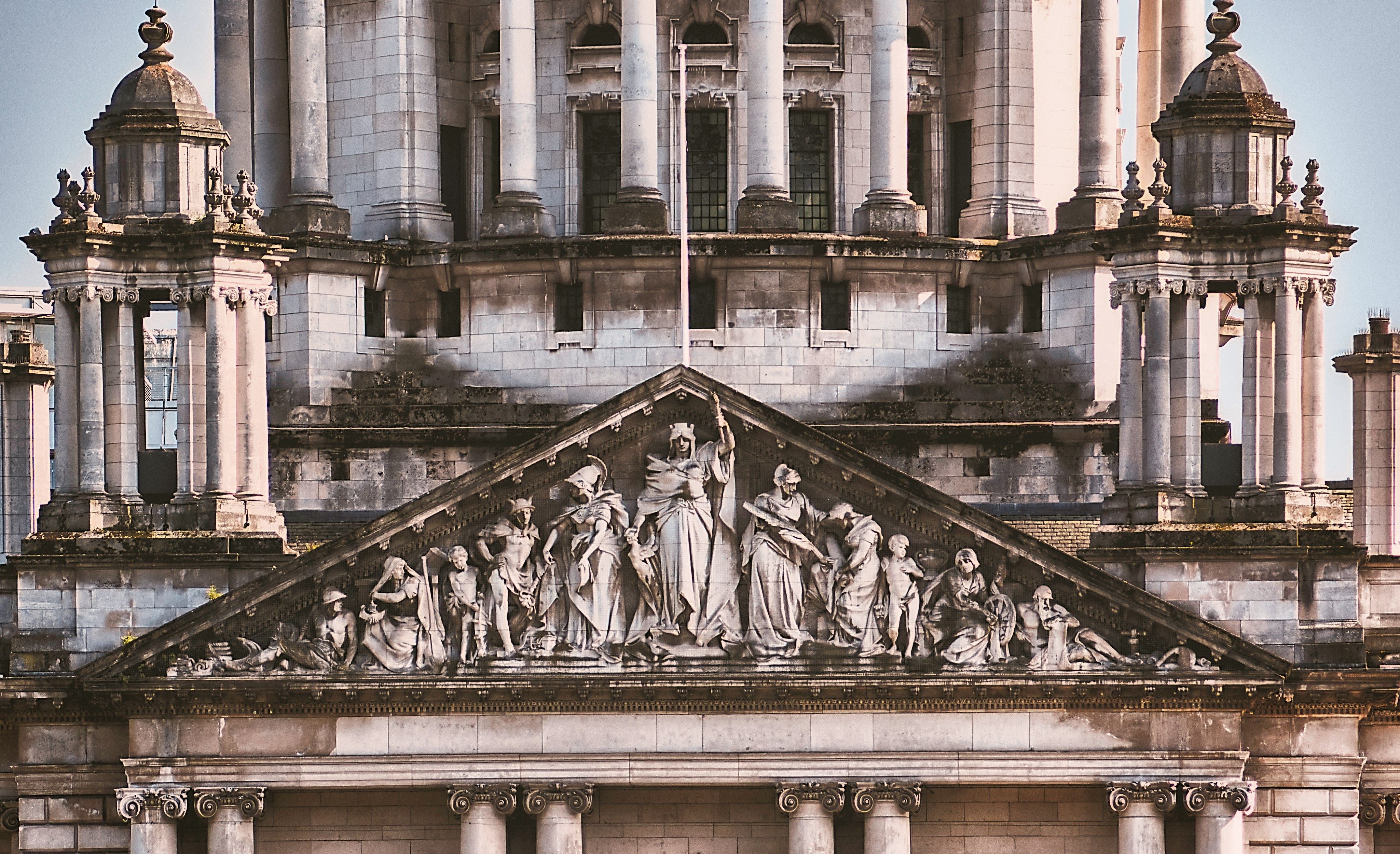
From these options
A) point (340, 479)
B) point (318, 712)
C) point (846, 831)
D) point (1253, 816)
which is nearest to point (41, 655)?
point (318, 712)

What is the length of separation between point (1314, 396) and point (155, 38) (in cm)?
2159

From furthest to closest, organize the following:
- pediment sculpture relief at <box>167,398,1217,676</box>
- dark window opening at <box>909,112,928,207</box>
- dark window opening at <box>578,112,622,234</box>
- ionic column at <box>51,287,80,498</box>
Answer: dark window opening at <box>909,112,928,207</box> → dark window opening at <box>578,112,622,234</box> → ionic column at <box>51,287,80,498</box> → pediment sculpture relief at <box>167,398,1217,676</box>

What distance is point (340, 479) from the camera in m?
65.8

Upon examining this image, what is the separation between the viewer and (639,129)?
6831 cm

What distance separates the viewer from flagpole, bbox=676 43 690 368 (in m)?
61.9

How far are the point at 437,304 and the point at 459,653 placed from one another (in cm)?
1506

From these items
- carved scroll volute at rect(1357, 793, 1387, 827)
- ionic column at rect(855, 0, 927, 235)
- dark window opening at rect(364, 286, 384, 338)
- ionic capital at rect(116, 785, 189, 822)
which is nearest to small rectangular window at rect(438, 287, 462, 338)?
dark window opening at rect(364, 286, 384, 338)

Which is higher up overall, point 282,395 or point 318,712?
point 282,395

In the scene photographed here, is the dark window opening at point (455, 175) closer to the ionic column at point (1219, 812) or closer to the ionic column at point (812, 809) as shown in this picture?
the ionic column at point (812, 809)

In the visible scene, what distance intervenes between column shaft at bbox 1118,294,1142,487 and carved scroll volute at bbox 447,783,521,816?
1109 cm

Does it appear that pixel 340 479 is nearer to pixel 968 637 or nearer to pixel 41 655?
pixel 41 655

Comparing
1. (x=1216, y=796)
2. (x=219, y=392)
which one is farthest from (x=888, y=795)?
(x=219, y=392)

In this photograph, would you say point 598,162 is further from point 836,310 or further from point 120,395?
point 120,395

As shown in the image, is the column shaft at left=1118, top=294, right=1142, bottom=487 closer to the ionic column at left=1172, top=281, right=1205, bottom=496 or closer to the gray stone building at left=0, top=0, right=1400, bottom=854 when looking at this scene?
the gray stone building at left=0, top=0, right=1400, bottom=854
